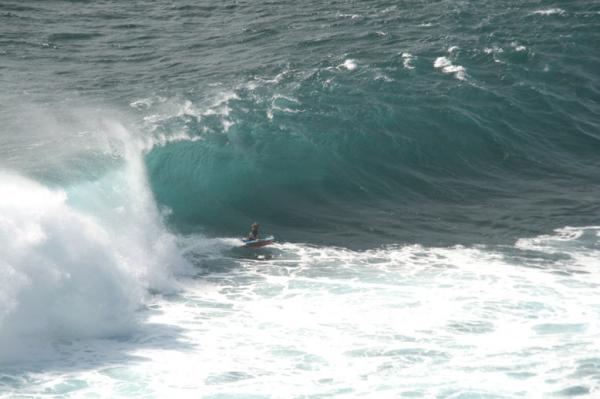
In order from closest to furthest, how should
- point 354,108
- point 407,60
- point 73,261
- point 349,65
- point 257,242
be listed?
point 73,261
point 257,242
point 354,108
point 349,65
point 407,60

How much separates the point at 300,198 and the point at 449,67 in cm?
1370

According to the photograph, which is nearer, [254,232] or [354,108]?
[254,232]

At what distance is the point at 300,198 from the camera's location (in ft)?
133

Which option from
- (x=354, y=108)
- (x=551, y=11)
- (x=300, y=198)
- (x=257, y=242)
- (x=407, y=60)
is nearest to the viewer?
(x=257, y=242)

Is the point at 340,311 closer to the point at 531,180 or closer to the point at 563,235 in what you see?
the point at 563,235

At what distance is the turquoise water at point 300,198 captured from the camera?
27531 mm

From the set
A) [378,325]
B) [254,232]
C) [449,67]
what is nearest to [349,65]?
[449,67]

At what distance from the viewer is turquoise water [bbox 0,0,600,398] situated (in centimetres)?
2753

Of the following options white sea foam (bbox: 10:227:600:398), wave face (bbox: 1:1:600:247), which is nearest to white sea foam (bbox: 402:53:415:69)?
wave face (bbox: 1:1:600:247)

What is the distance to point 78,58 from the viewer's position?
54.5m

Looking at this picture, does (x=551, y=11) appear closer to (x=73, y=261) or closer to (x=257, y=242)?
(x=257, y=242)

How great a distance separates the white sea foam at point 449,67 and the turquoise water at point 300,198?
0.98ft

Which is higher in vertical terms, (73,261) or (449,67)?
(449,67)

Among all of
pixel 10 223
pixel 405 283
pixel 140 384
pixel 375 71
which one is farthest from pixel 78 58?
pixel 140 384
